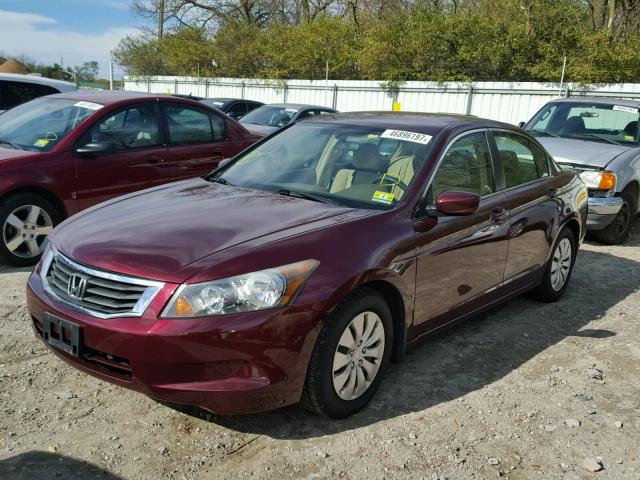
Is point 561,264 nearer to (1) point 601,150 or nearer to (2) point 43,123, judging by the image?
(1) point 601,150

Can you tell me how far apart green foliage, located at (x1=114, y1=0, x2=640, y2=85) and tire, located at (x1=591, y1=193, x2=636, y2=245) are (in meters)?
10.5

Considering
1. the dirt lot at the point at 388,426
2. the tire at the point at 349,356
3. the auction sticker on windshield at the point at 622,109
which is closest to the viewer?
the dirt lot at the point at 388,426

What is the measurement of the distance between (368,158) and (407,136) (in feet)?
0.99

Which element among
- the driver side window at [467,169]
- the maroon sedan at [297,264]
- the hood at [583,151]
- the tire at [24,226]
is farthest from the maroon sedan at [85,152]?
the hood at [583,151]

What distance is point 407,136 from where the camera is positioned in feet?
13.3

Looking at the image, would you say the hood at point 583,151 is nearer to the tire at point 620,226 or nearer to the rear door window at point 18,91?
the tire at point 620,226

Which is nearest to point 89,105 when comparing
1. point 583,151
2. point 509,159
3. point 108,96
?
point 108,96

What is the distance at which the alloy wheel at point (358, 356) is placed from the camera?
3.15m

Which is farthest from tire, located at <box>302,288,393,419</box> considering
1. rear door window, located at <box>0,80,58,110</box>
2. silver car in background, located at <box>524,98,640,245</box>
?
rear door window, located at <box>0,80,58,110</box>

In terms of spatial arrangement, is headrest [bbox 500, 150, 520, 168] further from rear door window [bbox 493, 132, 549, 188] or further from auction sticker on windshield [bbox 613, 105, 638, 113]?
auction sticker on windshield [bbox 613, 105, 638, 113]

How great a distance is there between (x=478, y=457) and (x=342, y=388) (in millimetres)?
747

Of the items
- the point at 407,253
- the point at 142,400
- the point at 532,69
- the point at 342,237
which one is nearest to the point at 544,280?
the point at 407,253

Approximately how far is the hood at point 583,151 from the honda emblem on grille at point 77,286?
6192 millimetres

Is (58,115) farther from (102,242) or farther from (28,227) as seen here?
(102,242)
